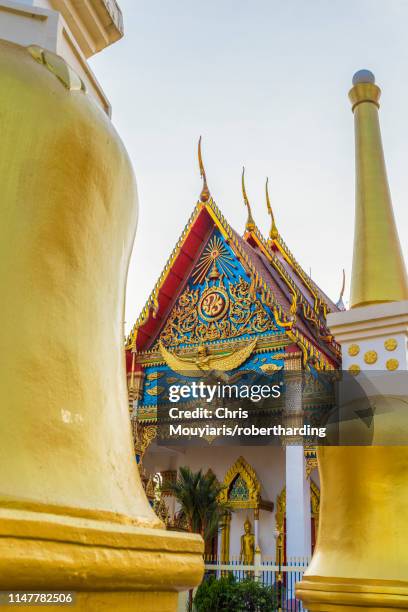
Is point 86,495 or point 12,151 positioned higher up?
point 12,151

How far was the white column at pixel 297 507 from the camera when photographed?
7254 mm

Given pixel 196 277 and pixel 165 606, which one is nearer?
pixel 165 606

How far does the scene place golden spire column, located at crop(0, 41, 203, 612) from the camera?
0.45 meters

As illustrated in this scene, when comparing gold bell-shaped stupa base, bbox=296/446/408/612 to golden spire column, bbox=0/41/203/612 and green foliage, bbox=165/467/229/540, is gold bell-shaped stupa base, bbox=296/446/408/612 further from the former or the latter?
green foliage, bbox=165/467/229/540

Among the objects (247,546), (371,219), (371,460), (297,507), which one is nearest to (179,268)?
(297,507)

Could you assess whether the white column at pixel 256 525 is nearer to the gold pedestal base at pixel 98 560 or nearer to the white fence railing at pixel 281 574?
the white fence railing at pixel 281 574

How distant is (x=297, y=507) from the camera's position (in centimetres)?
749

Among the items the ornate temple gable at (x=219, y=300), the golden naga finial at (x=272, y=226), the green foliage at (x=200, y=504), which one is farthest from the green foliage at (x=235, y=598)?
the golden naga finial at (x=272, y=226)

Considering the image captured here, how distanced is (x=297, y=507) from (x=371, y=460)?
6.63 m

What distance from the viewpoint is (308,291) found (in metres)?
9.87

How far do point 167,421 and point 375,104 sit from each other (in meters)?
7.91

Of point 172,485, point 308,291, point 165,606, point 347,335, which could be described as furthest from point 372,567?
point 308,291

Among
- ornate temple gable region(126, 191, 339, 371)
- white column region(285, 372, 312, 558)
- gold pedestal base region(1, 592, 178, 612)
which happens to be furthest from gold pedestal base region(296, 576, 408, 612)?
ornate temple gable region(126, 191, 339, 371)

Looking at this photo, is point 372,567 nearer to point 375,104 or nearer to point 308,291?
point 375,104
